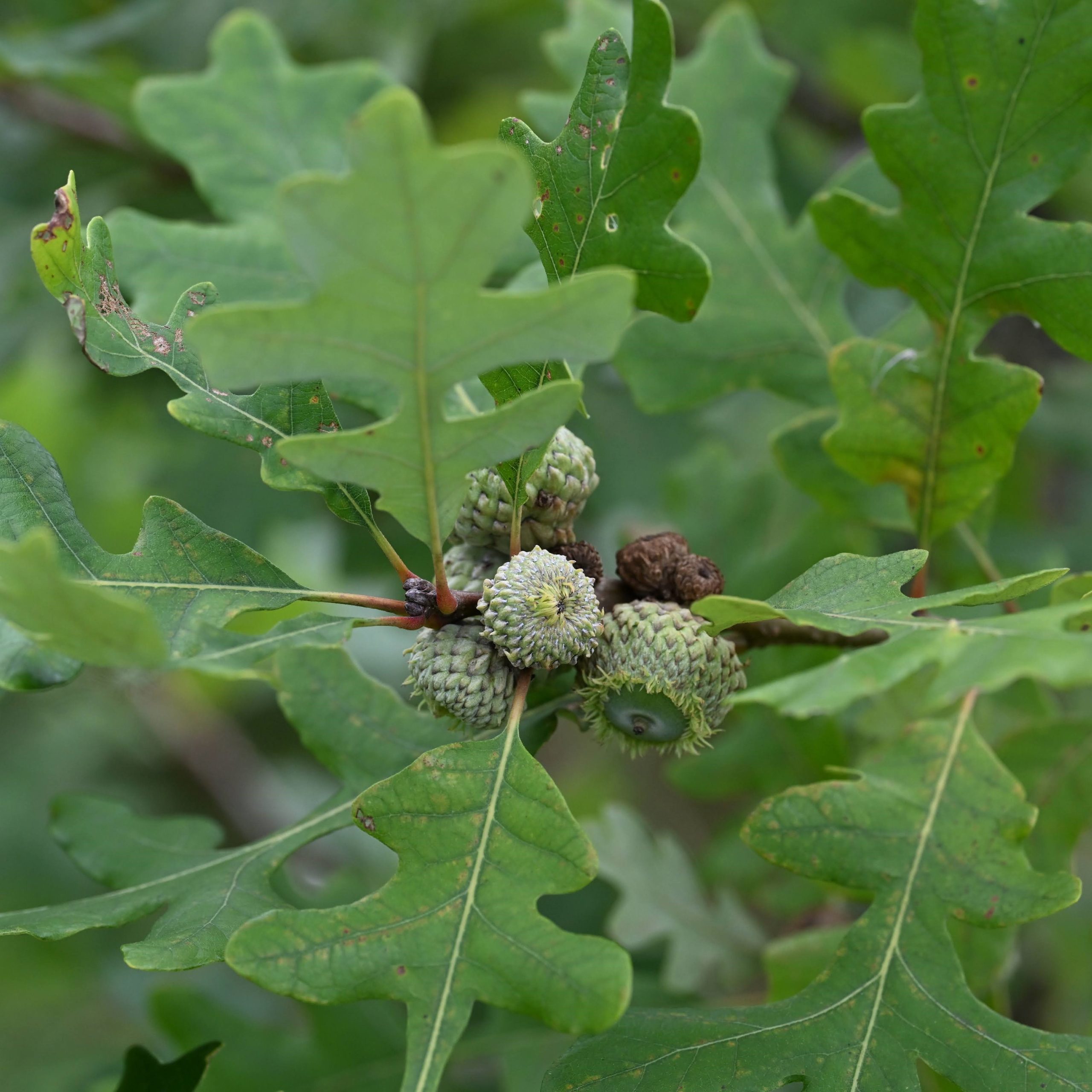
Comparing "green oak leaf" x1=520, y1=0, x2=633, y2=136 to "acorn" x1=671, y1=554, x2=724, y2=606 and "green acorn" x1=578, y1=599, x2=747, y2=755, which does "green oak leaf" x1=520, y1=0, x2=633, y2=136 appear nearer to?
"acorn" x1=671, y1=554, x2=724, y2=606

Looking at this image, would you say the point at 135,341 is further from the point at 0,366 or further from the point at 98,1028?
the point at 98,1028

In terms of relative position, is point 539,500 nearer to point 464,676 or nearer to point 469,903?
point 464,676

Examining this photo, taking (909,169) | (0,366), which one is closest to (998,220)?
(909,169)

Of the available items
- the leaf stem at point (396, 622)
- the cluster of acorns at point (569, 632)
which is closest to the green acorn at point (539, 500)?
the cluster of acorns at point (569, 632)

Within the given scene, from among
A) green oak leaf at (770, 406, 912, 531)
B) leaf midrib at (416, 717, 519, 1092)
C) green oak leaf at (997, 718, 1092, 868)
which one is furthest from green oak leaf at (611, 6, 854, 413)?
leaf midrib at (416, 717, 519, 1092)

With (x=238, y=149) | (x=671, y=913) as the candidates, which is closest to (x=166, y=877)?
(x=671, y=913)

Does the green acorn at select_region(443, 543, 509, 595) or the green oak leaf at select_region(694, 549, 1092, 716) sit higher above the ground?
the green oak leaf at select_region(694, 549, 1092, 716)
